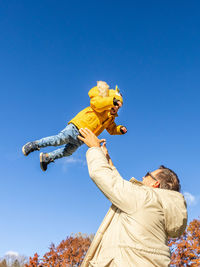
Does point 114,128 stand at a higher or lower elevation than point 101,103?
higher

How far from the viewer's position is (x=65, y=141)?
522 cm

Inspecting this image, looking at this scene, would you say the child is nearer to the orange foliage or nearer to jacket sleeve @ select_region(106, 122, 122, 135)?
jacket sleeve @ select_region(106, 122, 122, 135)

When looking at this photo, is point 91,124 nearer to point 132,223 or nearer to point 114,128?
point 114,128

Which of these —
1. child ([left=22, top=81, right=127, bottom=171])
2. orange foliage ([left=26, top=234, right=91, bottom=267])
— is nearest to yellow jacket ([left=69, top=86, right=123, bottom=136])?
child ([left=22, top=81, right=127, bottom=171])

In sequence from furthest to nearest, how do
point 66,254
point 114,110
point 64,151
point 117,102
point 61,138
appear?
point 66,254
point 64,151
point 61,138
point 114,110
point 117,102

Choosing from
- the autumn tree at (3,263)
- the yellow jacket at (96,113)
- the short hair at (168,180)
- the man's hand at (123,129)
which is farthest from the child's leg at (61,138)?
the autumn tree at (3,263)

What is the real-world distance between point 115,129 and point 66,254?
33.5 metres

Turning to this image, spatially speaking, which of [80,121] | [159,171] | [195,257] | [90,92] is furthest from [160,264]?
[195,257]

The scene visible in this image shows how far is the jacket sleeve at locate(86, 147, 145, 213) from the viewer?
2.78 m

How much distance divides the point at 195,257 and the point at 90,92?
21573mm

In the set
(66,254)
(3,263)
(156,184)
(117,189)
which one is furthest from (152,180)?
(3,263)

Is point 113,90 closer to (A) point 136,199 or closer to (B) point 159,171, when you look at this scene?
(B) point 159,171

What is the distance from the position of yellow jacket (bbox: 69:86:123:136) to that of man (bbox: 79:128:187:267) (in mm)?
1847

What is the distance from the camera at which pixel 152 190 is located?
9.69 ft
